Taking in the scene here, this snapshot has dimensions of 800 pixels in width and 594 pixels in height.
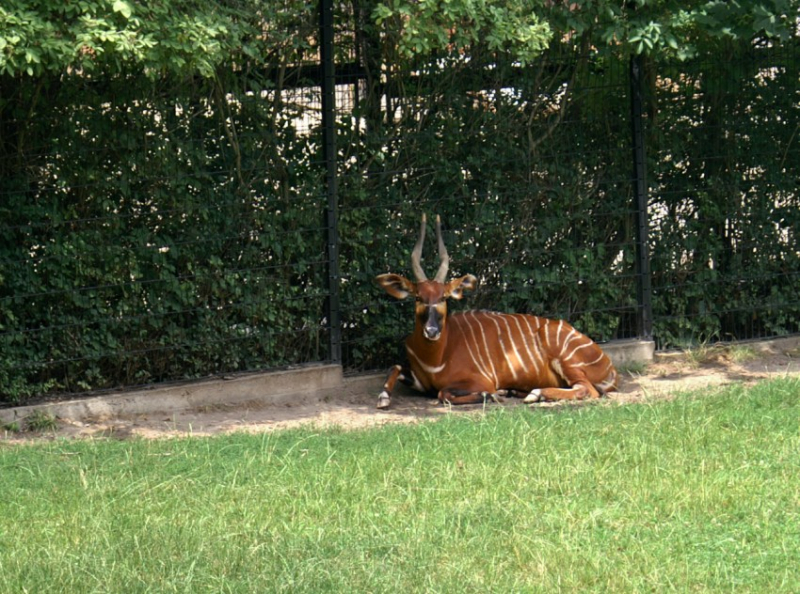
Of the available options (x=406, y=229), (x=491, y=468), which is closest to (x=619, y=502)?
(x=491, y=468)

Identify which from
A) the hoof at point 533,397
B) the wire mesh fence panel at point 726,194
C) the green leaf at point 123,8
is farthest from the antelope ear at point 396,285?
the green leaf at point 123,8

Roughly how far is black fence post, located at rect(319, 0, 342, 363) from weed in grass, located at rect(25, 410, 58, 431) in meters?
1.74

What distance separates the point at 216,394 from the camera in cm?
757

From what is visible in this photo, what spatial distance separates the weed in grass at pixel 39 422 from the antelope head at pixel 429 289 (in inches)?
80.7

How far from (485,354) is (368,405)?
0.78 m

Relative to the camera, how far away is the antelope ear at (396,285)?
7809 millimetres

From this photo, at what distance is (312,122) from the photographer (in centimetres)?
790

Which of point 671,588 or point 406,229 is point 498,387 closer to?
point 406,229

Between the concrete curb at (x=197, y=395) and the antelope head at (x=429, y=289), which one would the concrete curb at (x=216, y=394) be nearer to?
the concrete curb at (x=197, y=395)

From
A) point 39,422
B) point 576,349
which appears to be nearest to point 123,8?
point 39,422

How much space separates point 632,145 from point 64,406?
13.0 ft

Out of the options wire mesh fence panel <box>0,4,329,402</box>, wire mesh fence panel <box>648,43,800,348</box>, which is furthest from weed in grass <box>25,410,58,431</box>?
wire mesh fence panel <box>648,43,800,348</box>

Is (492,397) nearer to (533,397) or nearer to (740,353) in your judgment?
(533,397)

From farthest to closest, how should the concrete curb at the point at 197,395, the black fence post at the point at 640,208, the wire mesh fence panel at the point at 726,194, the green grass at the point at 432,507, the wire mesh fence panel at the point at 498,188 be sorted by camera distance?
1. the wire mesh fence panel at the point at 726,194
2. the black fence post at the point at 640,208
3. the wire mesh fence panel at the point at 498,188
4. the concrete curb at the point at 197,395
5. the green grass at the point at 432,507
